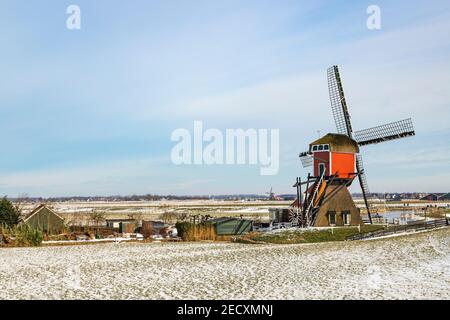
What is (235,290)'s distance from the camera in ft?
59.5

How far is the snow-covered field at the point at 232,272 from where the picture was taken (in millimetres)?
17750

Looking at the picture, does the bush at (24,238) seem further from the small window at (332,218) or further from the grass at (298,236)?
the small window at (332,218)

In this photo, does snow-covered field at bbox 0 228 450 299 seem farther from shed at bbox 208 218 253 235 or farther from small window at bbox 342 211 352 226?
small window at bbox 342 211 352 226

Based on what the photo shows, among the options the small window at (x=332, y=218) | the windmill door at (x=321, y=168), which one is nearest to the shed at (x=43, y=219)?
the windmill door at (x=321, y=168)

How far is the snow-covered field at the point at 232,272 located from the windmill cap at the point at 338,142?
1366 centimetres

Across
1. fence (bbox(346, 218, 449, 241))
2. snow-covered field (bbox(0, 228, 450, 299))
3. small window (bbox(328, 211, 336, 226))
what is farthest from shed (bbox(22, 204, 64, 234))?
fence (bbox(346, 218, 449, 241))

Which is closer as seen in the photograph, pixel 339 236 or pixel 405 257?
pixel 405 257

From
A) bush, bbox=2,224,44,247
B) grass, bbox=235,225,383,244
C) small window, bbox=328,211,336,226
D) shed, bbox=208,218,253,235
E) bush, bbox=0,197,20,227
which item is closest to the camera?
bush, bbox=2,224,44,247

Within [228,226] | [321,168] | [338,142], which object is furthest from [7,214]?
[338,142]

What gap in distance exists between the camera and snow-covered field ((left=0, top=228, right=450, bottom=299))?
58.2 feet

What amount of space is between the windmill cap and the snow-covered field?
13.7 meters

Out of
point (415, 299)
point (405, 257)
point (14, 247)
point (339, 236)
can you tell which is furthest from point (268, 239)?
point (415, 299)
